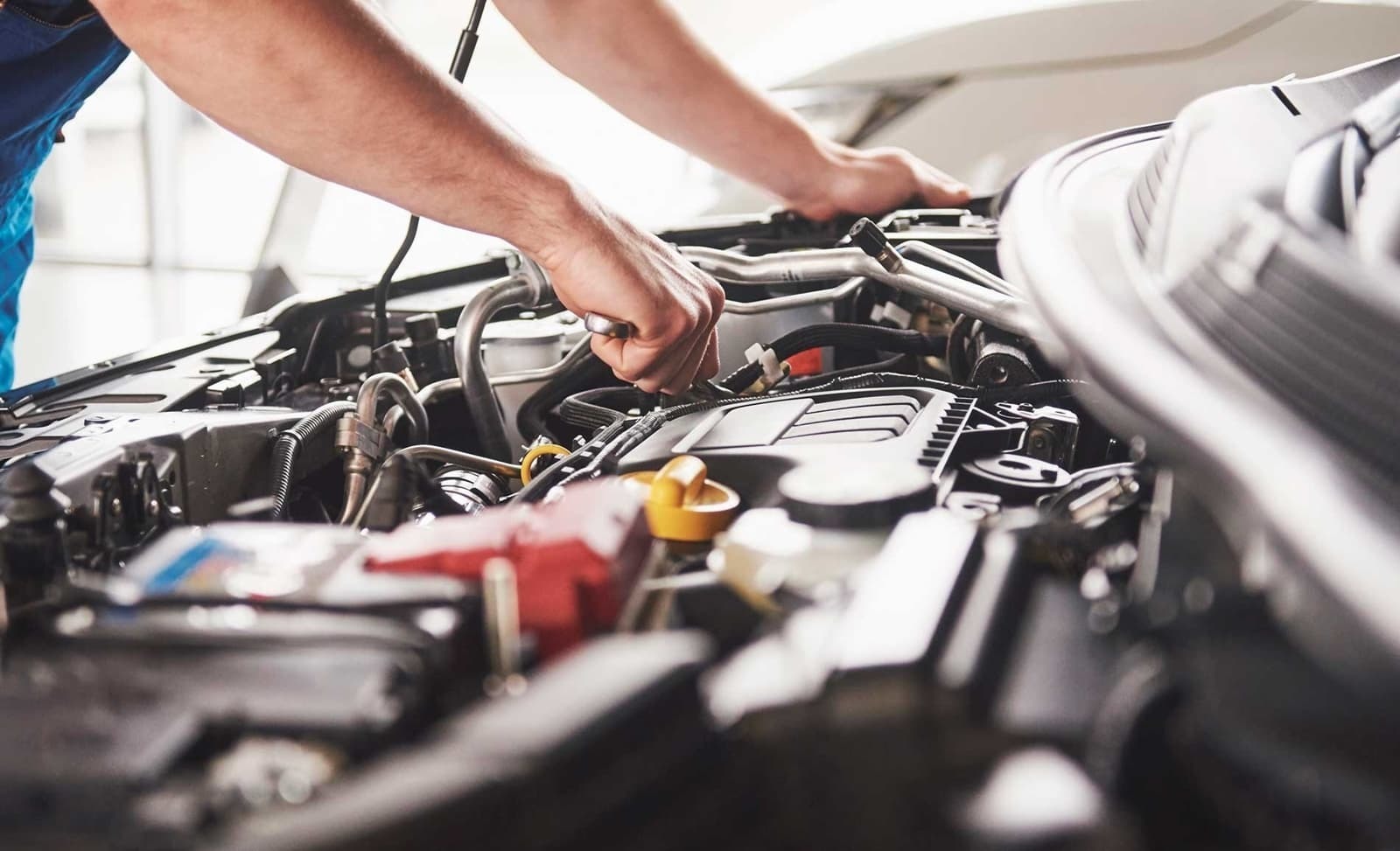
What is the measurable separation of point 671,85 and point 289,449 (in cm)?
89

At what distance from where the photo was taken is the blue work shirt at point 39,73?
1.31 metres

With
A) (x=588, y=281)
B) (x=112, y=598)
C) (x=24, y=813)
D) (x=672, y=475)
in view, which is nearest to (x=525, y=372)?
(x=588, y=281)

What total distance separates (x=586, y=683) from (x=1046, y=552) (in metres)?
0.27

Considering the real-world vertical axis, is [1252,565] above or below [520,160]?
below

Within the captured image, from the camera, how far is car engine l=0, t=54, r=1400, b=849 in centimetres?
40

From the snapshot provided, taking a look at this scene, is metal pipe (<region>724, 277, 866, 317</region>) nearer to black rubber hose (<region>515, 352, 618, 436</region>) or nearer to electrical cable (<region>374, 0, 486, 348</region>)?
black rubber hose (<region>515, 352, 618, 436</region>)

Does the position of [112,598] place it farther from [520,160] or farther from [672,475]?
→ [520,160]

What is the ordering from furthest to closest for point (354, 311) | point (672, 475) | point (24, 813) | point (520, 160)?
point (354, 311)
point (520, 160)
point (672, 475)
point (24, 813)

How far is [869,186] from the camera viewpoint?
1.65m

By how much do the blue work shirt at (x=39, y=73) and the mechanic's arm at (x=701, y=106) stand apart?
52 centimetres

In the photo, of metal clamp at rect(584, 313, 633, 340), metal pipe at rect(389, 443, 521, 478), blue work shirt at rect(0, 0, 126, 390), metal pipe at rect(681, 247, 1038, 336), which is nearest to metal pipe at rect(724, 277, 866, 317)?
metal pipe at rect(681, 247, 1038, 336)

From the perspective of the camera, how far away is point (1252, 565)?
0.46 metres

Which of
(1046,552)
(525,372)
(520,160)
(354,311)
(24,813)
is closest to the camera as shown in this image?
(24,813)

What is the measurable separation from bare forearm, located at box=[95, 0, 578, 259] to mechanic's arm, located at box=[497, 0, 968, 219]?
0.63 metres
